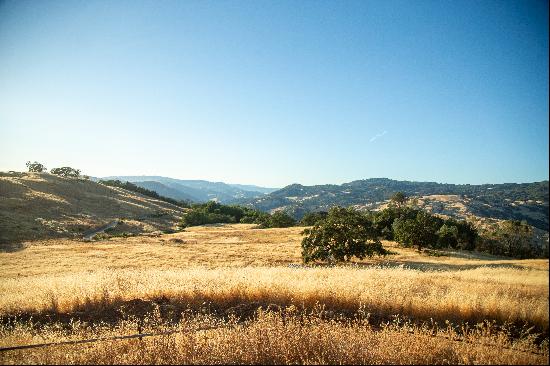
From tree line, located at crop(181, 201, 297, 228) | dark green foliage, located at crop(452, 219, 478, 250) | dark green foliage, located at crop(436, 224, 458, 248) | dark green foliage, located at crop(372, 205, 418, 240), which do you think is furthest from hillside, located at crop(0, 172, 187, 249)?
dark green foliage, located at crop(452, 219, 478, 250)

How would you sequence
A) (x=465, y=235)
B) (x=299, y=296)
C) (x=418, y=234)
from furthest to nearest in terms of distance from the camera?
(x=465, y=235) < (x=418, y=234) < (x=299, y=296)

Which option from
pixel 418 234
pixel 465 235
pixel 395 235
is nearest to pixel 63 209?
pixel 395 235

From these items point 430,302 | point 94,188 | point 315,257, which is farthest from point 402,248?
point 94,188

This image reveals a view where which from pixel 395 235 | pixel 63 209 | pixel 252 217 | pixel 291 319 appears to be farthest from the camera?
pixel 252 217

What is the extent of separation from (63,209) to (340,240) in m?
79.1

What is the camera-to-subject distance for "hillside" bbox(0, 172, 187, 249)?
6688 centimetres

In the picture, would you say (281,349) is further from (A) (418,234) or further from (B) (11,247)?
(B) (11,247)

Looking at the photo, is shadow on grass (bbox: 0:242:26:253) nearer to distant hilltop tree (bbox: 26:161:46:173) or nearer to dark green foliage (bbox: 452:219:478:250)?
dark green foliage (bbox: 452:219:478:250)

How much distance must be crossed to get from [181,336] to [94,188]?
13153 cm

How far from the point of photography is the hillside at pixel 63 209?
219 feet

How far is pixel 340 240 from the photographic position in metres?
38.8

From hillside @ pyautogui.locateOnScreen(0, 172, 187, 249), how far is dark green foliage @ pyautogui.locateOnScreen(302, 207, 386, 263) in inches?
1936

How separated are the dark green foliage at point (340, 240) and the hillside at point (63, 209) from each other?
1936 inches

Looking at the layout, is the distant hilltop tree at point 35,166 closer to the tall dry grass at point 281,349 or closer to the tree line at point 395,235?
the tree line at point 395,235
